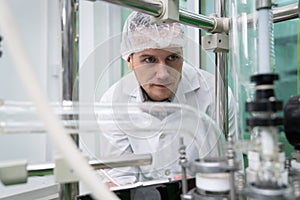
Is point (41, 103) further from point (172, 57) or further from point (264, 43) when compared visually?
point (172, 57)

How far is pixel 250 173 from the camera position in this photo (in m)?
0.42

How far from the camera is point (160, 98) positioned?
82 centimetres

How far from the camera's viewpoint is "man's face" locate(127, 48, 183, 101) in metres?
0.86

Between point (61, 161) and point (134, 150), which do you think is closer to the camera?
point (61, 161)

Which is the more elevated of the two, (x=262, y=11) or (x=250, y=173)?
(x=262, y=11)

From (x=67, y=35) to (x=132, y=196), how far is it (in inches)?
14.8

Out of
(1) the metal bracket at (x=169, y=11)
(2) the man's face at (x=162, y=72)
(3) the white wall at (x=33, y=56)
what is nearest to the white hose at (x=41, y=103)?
(1) the metal bracket at (x=169, y=11)

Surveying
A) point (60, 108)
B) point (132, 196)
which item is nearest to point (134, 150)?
point (132, 196)

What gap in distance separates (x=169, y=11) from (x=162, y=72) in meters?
0.26

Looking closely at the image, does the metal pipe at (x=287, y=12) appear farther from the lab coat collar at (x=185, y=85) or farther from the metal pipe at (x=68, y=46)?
the metal pipe at (x=68, y=46)

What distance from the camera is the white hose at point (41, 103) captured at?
32 centimetres

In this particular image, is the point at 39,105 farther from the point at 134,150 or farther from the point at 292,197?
the point at 134,150

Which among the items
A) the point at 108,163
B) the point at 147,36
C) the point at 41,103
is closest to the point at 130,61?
the point at 147,36

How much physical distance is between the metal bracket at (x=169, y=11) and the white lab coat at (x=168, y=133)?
208 millimetres
